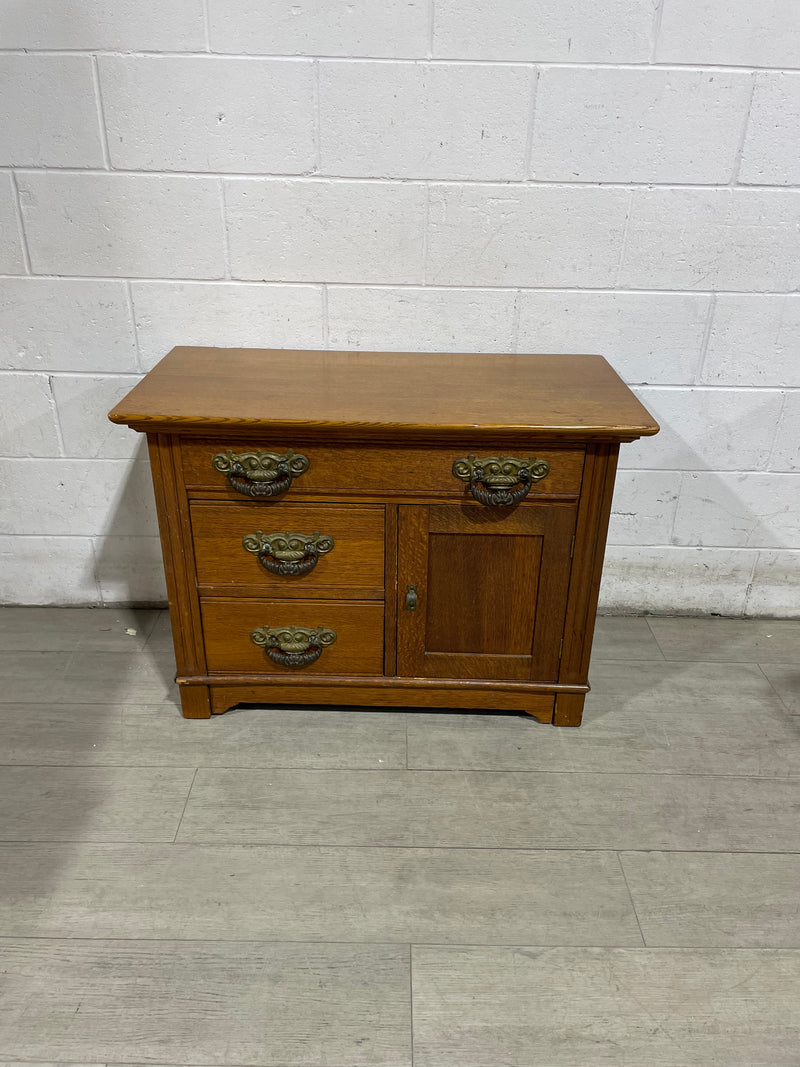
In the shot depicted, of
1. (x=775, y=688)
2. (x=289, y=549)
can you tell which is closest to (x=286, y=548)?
(x=289, y=549)

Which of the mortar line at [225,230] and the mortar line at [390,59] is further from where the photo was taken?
the mortar line at [225,230]

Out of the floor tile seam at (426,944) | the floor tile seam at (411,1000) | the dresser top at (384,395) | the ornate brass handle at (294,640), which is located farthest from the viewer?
the ornate brass handle at (294,640)

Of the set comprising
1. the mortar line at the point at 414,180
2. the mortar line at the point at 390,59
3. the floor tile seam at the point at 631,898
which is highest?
the mortar line at the point at 390,59

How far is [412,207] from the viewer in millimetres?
1855

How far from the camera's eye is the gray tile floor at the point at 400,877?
4.05ft

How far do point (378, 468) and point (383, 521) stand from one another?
0.12m

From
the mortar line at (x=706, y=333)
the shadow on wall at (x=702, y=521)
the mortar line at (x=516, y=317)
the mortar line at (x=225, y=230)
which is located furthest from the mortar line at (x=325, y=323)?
the mortar line at (x=706, y=333)

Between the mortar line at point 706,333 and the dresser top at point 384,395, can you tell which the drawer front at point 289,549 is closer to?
the dresser top at point 384,395

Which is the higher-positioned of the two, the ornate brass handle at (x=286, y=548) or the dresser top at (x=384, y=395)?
the dresser top at (x=384, y=395)

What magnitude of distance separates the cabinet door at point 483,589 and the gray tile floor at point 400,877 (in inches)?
6.9

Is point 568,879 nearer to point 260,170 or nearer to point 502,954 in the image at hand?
point 502,954

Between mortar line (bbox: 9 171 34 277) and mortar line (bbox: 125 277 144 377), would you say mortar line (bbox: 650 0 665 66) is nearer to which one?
mortar line (bbox: 125 277 144 377)

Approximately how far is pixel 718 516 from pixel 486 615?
2.65 feet

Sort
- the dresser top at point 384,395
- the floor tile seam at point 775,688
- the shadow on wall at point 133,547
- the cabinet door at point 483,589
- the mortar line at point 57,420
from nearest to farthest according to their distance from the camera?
the dresser top at point 384,395 → the cabinet door at point 483,589 → the floor tile seam at point 775,688 → the mortar line at point 57,420 → the shadow on wall at point 133,547
